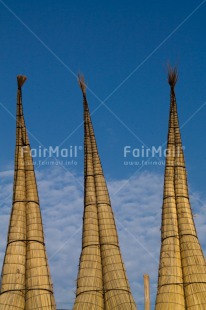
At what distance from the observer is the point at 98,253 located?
20781mm

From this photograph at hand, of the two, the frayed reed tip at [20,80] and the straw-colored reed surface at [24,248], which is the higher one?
the frayed reed tip at [20,80]

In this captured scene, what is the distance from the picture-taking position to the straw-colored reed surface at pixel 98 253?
20031 mm

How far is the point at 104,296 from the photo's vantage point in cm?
2028

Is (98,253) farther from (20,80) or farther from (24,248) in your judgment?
(20,80)

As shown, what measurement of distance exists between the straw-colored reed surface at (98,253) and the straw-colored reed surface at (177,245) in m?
1.39

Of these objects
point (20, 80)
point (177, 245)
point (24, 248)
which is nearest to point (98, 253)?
point (24, 248)

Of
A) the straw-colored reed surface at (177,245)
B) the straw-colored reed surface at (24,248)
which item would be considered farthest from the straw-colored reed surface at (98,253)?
the straw-colored reed surface at (177,245)

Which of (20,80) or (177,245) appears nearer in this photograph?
(177,245)

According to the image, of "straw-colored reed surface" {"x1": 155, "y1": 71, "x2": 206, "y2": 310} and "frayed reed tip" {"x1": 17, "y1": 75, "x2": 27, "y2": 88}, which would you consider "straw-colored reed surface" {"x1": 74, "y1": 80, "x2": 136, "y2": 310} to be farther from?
"frayed reed tip" {"x1": 17, "y1": 75, "x2": 27, "y2": 88}

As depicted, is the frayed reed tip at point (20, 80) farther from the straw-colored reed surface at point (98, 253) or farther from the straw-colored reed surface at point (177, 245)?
the straw-colored reed surface at point (177, 245)

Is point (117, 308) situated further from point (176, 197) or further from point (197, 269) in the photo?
point (176, 197)

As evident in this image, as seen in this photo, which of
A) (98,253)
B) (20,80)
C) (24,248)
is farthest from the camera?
(20,80)

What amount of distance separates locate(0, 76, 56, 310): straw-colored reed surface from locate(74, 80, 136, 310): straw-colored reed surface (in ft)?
3.94

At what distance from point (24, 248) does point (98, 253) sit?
2.46 metres
